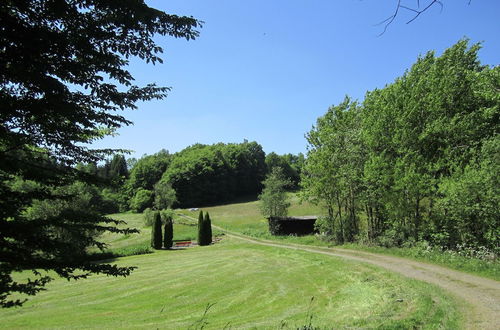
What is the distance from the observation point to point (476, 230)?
17.5 metres

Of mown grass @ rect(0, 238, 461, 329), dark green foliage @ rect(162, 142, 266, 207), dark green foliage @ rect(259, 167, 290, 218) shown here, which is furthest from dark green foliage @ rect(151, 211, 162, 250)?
dark green foliage @ rect(162, 142, 266, 207)

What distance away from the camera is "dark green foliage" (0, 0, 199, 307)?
3.86 meters

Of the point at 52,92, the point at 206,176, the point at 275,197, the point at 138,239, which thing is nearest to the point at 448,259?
the point at 52,92

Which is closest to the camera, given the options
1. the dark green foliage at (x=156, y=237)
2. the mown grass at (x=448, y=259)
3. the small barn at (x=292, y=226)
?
the mown grass at (x=448, y=259)

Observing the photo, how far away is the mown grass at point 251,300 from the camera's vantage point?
951 cm

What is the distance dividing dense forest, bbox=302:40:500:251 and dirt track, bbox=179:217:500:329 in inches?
128

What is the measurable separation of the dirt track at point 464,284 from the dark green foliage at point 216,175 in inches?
2775

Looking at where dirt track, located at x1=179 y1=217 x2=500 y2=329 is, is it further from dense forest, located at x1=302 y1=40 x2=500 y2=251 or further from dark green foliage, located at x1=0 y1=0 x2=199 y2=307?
dark green foliage, located at x1=0 y1=0 x2=199 y2=307

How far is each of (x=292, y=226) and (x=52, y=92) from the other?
36265 mm

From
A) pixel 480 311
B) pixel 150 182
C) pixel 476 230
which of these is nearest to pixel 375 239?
pixel 476 230

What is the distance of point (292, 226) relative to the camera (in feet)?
127

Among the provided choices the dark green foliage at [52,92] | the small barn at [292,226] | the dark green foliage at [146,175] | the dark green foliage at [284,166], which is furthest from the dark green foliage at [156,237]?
the dark green foliage at [284,166]

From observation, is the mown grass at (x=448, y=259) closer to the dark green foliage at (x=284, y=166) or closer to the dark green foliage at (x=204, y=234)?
the dark green foliage at (x=204, y=234)

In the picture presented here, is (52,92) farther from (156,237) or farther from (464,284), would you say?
(156,237)
